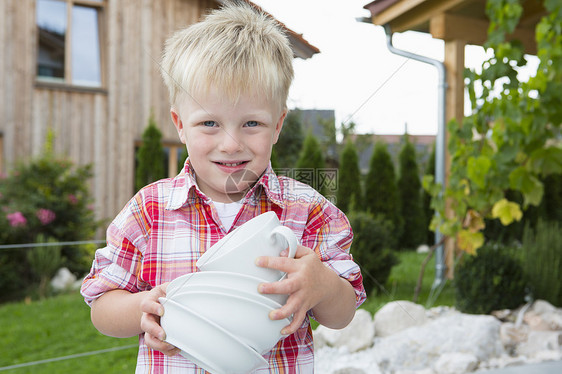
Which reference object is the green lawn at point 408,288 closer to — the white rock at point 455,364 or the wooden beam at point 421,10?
the white rock at point 455,364

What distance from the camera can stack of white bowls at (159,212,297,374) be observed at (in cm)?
58

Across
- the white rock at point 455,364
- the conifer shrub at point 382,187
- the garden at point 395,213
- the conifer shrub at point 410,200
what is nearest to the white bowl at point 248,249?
the garden at point 395,213

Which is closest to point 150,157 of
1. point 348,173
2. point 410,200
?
point 348,173

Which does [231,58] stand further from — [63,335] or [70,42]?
[70,42]

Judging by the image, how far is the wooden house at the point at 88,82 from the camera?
15.7 feet

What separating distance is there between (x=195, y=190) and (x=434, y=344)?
1.77 meters

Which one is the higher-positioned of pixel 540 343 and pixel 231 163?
pixel 231 163

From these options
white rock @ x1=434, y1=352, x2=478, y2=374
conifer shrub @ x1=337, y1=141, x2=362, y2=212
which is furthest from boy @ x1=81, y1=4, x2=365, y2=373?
conifer shrub @ x1=337, y1=141, x2=362, y2=212

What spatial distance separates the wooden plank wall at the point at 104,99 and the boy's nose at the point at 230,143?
4441 mm

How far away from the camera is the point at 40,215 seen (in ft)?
12.9

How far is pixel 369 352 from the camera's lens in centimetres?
227

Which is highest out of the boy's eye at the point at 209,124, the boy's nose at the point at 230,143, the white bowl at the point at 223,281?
the boy's eye at the point at 209,124

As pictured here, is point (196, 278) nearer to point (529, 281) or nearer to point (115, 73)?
point (529, 281)

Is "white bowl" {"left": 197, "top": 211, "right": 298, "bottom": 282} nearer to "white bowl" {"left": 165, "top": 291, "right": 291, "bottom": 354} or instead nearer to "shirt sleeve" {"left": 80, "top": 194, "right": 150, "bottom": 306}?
"white bowl" {"left": 165, "top": 291, "right": 291, "bottom": 354}
